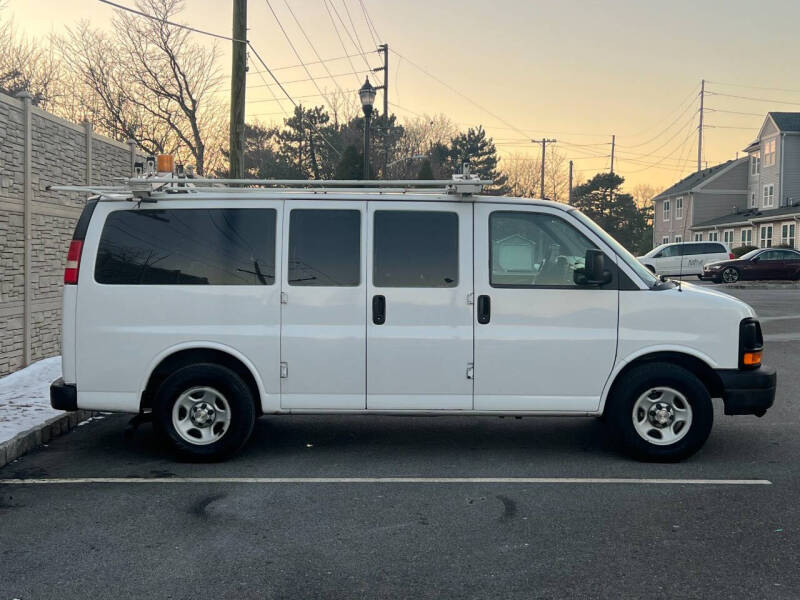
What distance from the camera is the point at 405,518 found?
489 cm

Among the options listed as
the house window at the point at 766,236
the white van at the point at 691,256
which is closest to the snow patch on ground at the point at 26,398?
the white van at the point at 691,256

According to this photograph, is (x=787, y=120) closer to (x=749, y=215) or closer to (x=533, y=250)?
A: (x=749, y=215)

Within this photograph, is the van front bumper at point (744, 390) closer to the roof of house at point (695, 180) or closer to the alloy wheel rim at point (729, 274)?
the alloy wheel rim at point (729, 274)

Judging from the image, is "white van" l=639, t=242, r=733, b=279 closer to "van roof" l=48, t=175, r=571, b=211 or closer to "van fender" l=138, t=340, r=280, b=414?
"van roof" l=48, t=175, r=571, b=211

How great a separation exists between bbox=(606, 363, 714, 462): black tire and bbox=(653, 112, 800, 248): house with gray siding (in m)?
40.1

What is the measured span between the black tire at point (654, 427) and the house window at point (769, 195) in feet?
160

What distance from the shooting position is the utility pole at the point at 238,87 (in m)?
12.9

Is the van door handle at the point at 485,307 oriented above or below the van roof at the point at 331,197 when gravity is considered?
below

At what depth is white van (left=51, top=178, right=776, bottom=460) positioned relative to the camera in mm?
6121

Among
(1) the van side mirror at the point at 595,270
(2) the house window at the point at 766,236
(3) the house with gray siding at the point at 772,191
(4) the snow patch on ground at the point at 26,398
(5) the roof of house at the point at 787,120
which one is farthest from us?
(5) the roof of house at the point at 787,120

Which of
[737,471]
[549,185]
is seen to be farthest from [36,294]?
[549,185]

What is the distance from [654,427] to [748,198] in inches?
2164

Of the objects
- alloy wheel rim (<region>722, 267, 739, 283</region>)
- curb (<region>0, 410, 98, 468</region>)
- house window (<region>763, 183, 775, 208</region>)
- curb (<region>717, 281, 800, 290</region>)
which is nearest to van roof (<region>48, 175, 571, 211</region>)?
curb (<region>0, 410, 98, 468</region>)

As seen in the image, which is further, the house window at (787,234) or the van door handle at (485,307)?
the house window at (787,234)
